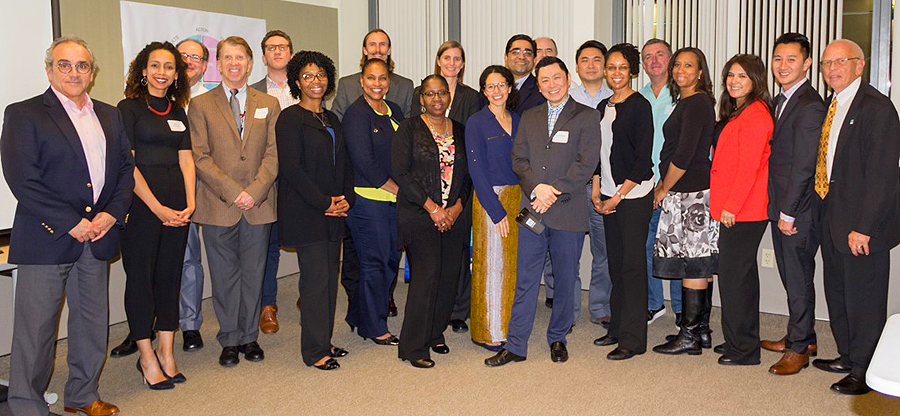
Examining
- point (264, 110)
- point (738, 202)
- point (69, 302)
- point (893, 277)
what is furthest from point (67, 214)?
point (893, 277)

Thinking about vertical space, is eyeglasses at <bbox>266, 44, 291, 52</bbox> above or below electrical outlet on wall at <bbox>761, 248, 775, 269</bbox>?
above

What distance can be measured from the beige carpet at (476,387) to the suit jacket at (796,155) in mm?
882

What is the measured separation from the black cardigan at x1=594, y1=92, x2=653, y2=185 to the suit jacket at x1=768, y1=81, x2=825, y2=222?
2.00 feet

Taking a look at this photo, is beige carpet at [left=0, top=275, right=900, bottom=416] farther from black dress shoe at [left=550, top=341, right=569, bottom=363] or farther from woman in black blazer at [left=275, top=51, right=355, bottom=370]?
woman in black blazer at [left=275, top=51, right=355, bottom=370]

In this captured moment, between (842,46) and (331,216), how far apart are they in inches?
103

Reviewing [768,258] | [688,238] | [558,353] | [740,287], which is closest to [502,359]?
[558,353]

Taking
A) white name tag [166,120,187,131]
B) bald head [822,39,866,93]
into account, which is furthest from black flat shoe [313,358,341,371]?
bald head [822,39,866,93]

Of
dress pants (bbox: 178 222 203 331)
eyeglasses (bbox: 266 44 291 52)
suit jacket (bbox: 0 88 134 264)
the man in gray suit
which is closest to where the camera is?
suit jacket (bbox: 0 88 134 264)

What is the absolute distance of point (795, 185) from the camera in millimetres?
3734

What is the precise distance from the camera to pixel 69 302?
3348 millimetres

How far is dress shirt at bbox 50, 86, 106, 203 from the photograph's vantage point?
322 centimetres

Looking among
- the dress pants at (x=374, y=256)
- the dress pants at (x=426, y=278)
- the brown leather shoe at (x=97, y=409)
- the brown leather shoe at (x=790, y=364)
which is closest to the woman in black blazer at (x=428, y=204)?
the dress pants at (x=426, y=278)

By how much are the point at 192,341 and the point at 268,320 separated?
1.75ft

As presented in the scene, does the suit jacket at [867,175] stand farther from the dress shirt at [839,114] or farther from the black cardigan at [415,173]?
the black cardigan at [415,173]
